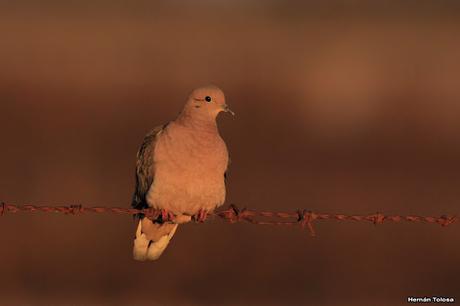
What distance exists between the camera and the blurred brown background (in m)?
12.8

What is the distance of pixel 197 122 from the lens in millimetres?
7441

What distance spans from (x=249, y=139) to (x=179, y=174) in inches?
520

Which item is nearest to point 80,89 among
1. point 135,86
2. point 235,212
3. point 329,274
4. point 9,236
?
point 135,86

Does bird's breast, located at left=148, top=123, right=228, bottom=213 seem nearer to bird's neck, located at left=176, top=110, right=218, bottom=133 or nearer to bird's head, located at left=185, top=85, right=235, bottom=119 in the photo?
bird's neck, located at left=176, top=110, right=218, bottom=133

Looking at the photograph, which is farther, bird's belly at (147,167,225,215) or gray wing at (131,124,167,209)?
gray wing at (131,124,167,209)

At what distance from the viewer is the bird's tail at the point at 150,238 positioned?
291 inches

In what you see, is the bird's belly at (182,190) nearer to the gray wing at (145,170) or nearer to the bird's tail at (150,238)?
the gray wing at (145,170)

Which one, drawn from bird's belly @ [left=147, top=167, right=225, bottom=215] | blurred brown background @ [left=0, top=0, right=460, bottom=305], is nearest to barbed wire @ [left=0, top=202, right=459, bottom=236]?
bird's belly @ [left=147, top=167, right=225, bottom=215]

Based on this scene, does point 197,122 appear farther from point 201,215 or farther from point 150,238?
point 150,238

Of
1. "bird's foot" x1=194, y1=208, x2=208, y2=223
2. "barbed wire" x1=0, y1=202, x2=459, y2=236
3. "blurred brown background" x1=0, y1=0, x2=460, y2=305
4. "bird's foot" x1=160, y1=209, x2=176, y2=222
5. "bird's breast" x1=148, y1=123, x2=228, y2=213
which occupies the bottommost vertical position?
"barbed wire" x1=0, y1=202, x2=459, y2=236

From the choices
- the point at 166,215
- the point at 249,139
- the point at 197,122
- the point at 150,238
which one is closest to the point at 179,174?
the point at 166,215

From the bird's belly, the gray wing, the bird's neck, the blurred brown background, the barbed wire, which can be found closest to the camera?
the barbed wire

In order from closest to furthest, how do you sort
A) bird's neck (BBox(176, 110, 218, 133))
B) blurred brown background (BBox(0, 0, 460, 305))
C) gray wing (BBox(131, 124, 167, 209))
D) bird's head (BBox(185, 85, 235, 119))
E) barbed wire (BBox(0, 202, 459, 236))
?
barbed wire (BBox(0, 202, 459, 236)) → gray wing (BBox(131, 124, 167, 209)) → bird's neck (BBox(176, 110, 218, 133)) → bird's head (BBox(185, 85, 235, 119)) → blurred brown background (BBox(0, 0, 460, 305))

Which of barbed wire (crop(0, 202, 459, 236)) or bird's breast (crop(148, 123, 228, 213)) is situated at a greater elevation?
bird's breast (crop(148, 123, 228, 213))
